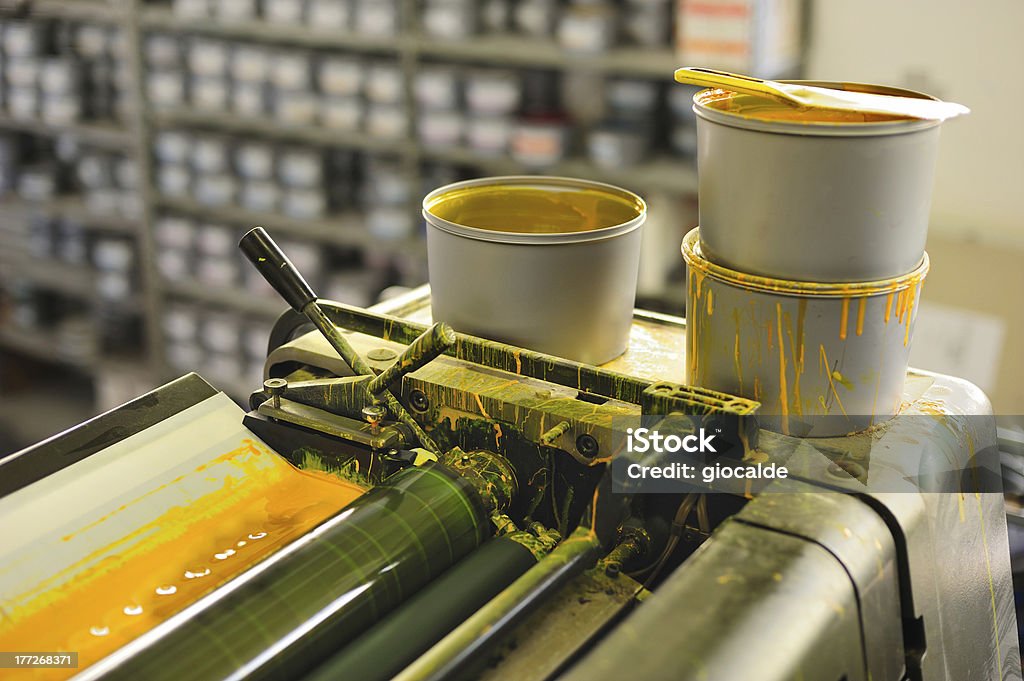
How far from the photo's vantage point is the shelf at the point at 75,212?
353 cm

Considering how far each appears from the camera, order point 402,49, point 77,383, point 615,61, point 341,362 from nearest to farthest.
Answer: point 341,362, point 615,61, point 402,49, point 77,383

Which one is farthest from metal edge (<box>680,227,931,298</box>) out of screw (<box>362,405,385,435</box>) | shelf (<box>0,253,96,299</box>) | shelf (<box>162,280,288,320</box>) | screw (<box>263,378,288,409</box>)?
shelf (<box>0,253,96,299</box>)

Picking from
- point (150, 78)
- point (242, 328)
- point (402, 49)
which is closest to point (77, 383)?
point (242, 328)

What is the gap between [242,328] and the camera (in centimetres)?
339

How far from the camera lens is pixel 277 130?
3107 millimetres

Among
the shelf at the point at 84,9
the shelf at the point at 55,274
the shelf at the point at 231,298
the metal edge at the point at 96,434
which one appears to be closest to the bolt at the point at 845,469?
the metal edge at the point at 96,434

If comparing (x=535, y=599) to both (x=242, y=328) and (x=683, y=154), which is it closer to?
(x=683, y=154)

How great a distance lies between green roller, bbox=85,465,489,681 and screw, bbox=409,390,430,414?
0.36ft

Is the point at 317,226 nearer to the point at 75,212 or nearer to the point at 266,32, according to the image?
the point at 266,32

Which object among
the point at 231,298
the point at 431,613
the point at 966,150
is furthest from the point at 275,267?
the point at 231,298

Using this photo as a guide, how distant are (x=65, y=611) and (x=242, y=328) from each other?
268 cm

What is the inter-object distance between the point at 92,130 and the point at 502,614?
3.22 m

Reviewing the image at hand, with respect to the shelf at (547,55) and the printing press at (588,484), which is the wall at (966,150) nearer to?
the shelf at (547,55)

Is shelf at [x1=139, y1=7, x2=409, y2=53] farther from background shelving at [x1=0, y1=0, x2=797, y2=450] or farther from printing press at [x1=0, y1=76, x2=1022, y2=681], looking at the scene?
printing press at [x1=0, y1=76, x2=1022, y2=681]
